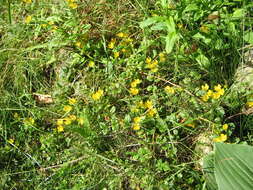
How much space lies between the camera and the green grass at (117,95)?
273cm

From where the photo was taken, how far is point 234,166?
6.81ft

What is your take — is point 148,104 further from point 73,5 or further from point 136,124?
point 73,5

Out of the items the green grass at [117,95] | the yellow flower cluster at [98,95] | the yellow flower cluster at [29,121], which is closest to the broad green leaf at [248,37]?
the green grass at [117,95]

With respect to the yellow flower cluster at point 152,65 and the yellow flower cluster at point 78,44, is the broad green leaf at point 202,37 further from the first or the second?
the yellow flower cluster at point 78,44

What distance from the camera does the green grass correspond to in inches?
108

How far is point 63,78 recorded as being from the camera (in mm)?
3227

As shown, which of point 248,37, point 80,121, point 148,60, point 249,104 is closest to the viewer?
point 249,104

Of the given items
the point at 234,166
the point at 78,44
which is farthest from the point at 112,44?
the point at 234,166

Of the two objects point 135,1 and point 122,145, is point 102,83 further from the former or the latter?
point 135,1

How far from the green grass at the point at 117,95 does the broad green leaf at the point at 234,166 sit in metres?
0.53

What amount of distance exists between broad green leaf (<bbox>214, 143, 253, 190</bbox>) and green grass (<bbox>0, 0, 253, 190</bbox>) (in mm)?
531

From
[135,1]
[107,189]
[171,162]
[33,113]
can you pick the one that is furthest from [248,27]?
[33,113]

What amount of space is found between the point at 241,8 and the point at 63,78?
5.06 feet

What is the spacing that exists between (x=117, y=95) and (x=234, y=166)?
48.8 inches
